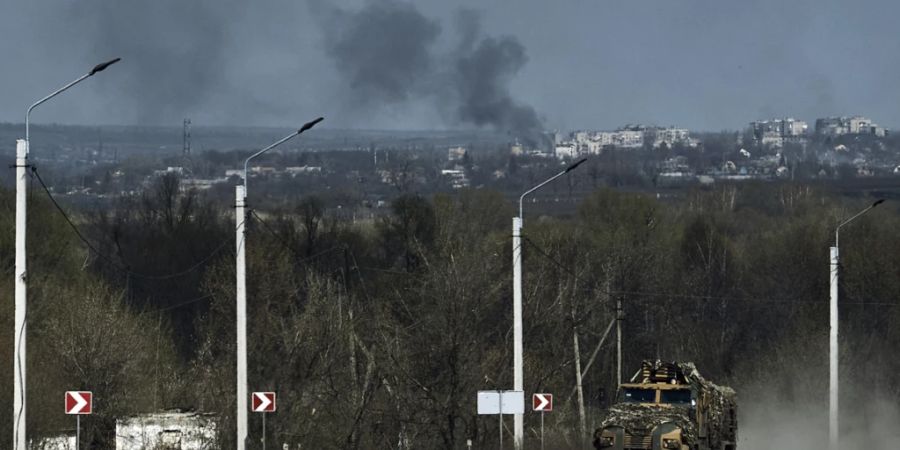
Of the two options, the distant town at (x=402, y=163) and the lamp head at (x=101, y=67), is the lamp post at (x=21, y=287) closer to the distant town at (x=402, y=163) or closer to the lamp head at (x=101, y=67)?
the lamp head at (x=101, y=67)

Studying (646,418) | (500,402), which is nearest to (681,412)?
(646,418)

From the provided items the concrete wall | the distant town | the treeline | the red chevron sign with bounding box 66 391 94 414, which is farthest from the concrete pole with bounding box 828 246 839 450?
the distant town

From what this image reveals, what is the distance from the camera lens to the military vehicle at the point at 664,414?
117ft

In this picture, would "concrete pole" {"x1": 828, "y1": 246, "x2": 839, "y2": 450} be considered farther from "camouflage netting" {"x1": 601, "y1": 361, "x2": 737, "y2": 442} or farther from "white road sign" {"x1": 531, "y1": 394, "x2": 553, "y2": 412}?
"white road sign" {"x1": 531, "y1": 394, "x2": 553, "y2": 412}

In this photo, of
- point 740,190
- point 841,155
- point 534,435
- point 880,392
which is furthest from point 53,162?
point 534,435

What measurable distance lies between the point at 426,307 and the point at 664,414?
13.6m

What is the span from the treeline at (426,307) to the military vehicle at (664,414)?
24.6 ft

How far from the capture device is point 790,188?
132500 mm

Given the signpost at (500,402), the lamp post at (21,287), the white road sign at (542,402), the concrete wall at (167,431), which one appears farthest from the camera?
the concrete wall at (167,431)

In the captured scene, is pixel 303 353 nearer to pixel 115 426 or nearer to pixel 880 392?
pixel 115 426

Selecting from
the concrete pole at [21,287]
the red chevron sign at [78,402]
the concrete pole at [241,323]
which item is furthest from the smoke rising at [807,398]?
the concrete pole at [21,287]

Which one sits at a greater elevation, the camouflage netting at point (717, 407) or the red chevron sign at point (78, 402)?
the red chevron sign at point (78, 402)

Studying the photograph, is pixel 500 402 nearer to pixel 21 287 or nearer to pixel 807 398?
pixel 21 287

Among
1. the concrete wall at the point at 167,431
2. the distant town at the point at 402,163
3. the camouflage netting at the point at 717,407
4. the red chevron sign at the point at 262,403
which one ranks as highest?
the distant town at the point at 402,163
